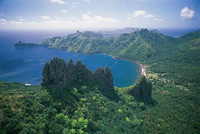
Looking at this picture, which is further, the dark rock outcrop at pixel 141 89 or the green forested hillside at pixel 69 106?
the dark rock outcrop at pixel 141 89

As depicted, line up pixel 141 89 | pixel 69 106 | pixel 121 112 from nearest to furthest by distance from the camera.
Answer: pixel 69 106 < pixel 121 112 < pixel 141 89

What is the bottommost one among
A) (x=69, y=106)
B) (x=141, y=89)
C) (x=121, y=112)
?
(x=121, y=112)

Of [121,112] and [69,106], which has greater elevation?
[69,106]

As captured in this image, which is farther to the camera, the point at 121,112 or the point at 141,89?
the point at 141,89

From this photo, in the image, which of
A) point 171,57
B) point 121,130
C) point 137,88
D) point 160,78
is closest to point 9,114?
point 121,130

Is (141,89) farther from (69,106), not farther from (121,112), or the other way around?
(69,106)

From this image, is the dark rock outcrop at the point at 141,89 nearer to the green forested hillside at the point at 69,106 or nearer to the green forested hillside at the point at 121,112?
the green forested hillside at the point at 121,112

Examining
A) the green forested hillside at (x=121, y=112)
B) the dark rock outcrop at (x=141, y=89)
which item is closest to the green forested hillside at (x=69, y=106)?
the green forested hillside at (x=121, y=112)

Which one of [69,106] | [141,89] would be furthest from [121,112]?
[69,106]

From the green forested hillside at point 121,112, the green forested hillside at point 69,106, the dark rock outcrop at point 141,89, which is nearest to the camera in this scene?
the green forested hillside at point 69,106

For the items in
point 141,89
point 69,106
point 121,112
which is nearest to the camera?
point 69,106

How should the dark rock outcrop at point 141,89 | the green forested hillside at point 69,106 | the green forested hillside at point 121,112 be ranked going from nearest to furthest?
the green forested hillside at point 69,106 → the green forested hillside at point 121,112 → the dark rock outcrop at point 141,89
